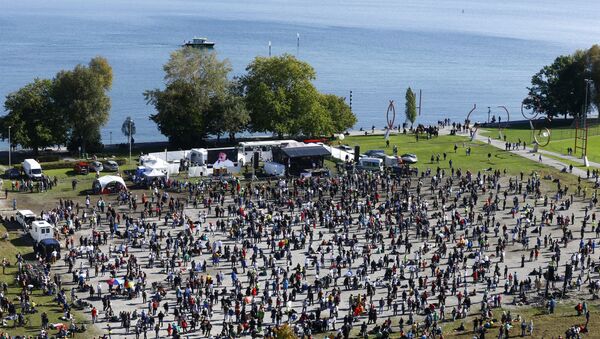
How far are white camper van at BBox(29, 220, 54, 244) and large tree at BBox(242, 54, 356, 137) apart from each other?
118ft

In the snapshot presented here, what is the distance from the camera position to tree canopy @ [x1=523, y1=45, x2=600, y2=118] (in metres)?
105

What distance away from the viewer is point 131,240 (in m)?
54.4

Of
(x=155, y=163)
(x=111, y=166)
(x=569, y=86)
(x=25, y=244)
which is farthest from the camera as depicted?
(x=569, y=86)

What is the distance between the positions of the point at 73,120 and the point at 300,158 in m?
21.6

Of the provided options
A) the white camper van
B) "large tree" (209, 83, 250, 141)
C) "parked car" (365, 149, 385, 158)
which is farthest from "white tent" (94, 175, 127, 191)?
"parked car" (365, 149, 385, 158)

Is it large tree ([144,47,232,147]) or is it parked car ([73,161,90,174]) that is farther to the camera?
large tree ([144,47,232,147])

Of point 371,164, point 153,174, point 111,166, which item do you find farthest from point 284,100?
point 153,174

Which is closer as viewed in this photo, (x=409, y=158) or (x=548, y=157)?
(x=409, y=158)

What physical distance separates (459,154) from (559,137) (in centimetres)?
1754

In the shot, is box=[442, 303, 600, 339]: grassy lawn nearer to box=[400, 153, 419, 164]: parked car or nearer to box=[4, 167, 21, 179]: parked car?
box=[400, 153, 419, 164]: parked car

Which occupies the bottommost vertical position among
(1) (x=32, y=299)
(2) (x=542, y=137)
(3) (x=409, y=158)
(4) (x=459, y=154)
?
(1) (x=32, y=299)

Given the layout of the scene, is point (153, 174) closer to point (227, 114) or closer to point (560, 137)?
point (227, 114)

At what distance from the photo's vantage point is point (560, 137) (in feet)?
316

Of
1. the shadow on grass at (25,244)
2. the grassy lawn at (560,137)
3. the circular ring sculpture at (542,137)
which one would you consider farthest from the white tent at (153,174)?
the grassy lawn at (560,137)
